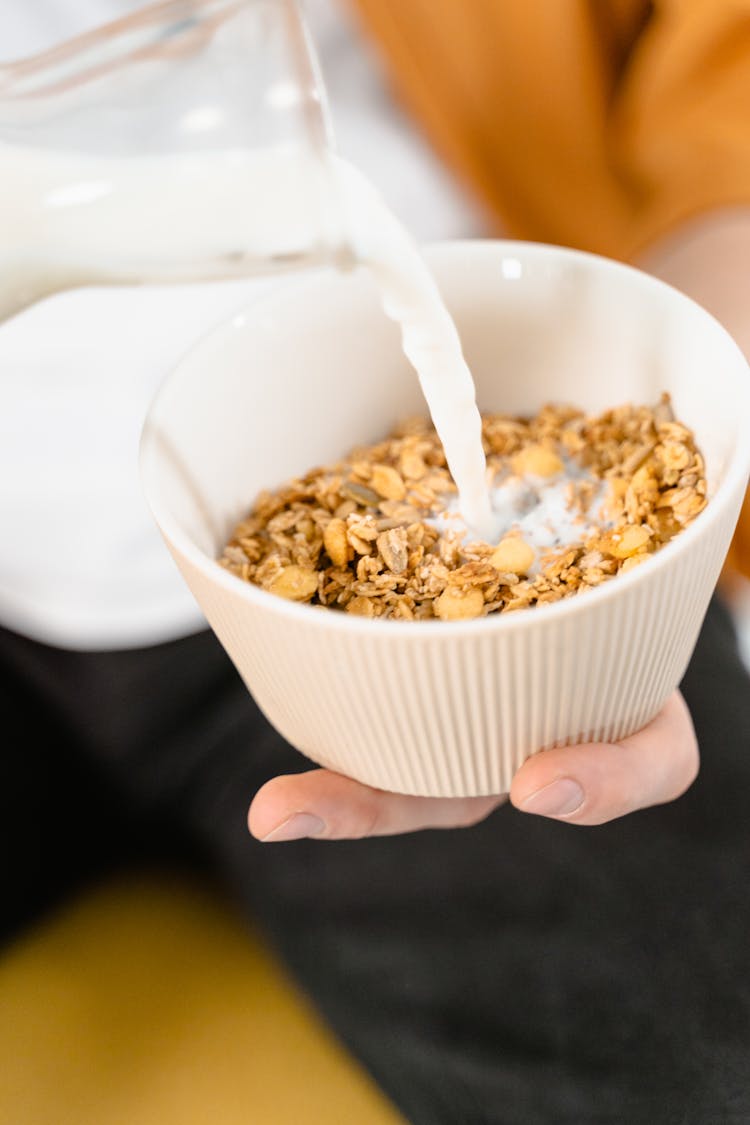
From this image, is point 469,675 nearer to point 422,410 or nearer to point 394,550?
point 394,550

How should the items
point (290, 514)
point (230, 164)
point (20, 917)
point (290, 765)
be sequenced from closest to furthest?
point (230, 164) < point (290, 514) < point (290, 765) < point (20, 917)

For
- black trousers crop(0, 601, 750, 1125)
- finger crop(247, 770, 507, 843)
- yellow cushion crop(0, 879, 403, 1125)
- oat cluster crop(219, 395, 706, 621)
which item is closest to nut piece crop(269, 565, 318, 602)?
oat cluster crop(219, 395, 706, 621)

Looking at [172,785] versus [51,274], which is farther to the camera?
[172,785]

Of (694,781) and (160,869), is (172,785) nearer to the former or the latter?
(160,869)

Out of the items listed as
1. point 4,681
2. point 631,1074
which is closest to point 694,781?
point 631,1074

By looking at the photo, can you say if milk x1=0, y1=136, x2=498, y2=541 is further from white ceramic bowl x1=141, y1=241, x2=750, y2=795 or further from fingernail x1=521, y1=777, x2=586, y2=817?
fingernail x1=521, y1=777, x2=586, y2=817

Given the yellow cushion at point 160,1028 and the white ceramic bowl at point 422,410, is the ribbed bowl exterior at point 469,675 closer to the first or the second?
the white ceramic bowl at point 422,410

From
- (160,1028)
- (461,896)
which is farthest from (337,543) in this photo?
(160,1028)
